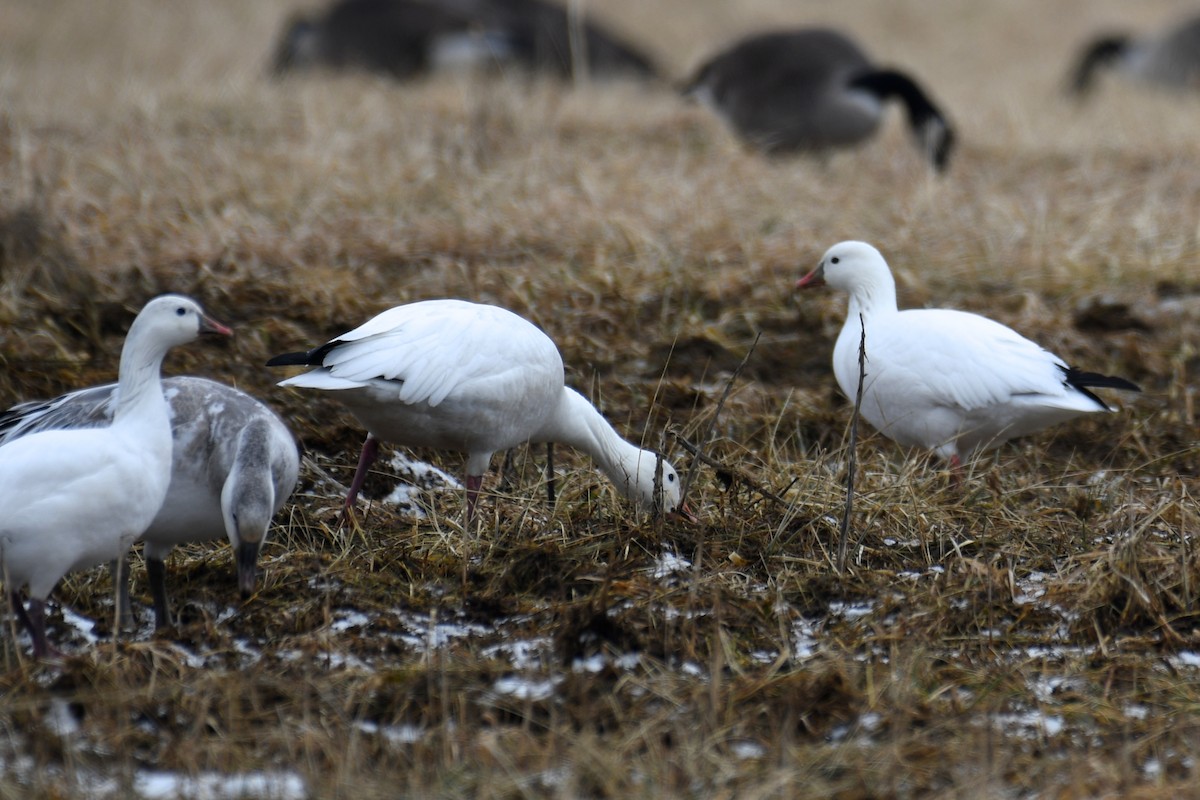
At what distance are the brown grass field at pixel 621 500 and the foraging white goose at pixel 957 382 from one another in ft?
0.46

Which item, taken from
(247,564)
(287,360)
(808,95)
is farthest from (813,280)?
(808,95)

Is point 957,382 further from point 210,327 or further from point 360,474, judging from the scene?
point 210,327

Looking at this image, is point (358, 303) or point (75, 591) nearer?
point (75, 591)

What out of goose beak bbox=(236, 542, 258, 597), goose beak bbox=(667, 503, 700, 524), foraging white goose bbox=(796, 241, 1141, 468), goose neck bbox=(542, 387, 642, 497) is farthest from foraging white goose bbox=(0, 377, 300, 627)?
foraging white goose bbox=(796, 241, 1141, 468)

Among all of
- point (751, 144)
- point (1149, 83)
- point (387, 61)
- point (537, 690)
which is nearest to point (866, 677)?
point (537, 690)

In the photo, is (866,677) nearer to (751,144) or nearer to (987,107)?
(751,144)

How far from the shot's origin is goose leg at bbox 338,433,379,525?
12.0ft

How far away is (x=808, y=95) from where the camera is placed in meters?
8.05

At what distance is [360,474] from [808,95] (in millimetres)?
5102

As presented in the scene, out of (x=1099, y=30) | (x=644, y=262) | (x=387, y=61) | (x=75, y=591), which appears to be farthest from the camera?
(x=1099, y=30)

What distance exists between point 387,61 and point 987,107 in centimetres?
473

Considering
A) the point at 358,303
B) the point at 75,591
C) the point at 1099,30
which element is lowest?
the point at 75,591

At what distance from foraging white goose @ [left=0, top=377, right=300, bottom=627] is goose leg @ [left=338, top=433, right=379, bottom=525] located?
Result: 40 centimetres

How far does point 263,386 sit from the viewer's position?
4.44m
